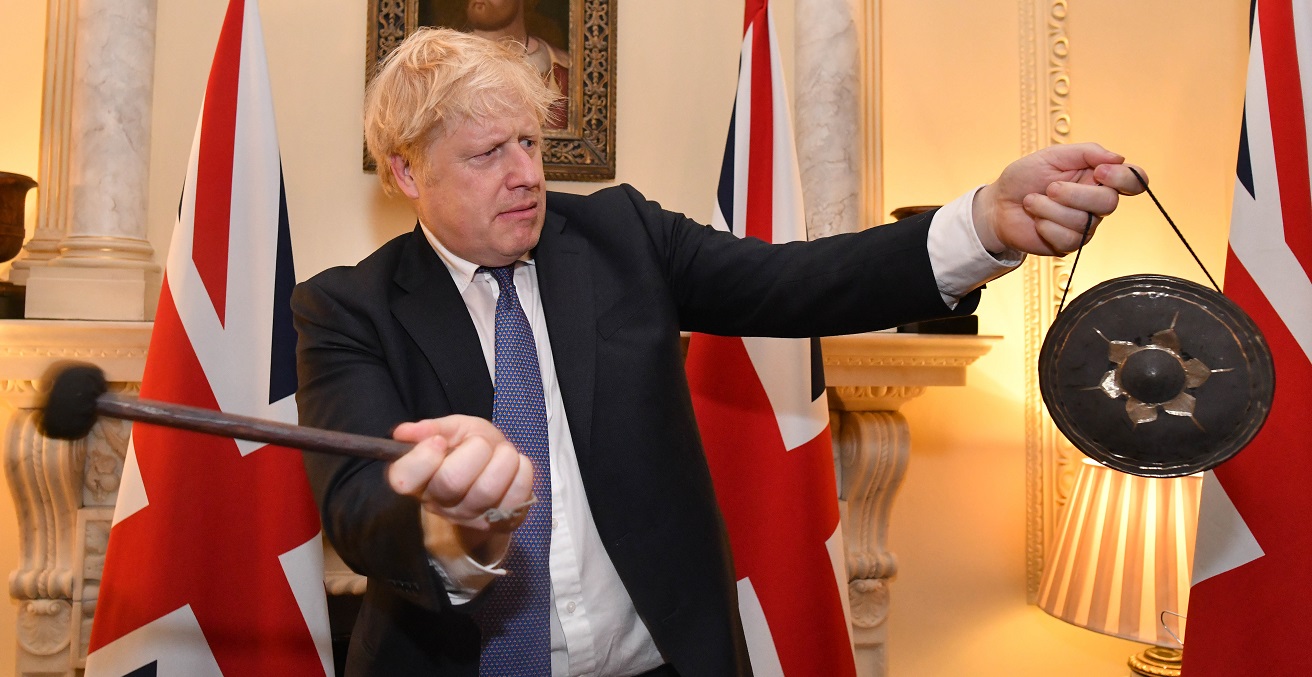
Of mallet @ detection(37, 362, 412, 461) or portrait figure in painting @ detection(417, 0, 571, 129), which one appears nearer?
mallet @ detection(37, 362, 412, 461)

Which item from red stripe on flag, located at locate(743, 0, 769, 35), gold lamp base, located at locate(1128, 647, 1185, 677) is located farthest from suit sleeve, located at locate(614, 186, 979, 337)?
gold lamp base, located at locate(1128, 647, 1185, 677)

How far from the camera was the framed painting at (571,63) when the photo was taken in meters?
2.72

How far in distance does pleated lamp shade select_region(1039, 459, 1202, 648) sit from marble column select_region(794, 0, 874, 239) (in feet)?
3.23

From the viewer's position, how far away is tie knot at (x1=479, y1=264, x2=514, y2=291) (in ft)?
4.74

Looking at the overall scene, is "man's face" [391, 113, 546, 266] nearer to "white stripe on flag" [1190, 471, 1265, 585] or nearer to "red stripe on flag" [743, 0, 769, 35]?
"red stripe on flag" [743, 0, 769, 35]

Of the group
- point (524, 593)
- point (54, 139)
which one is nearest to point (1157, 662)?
point (524, 593)

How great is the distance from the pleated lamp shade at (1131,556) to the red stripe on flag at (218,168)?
2.16 meters

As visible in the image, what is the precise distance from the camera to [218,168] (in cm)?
217

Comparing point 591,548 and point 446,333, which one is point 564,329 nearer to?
point 446,333

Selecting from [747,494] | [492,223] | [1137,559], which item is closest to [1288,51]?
[1137,559]

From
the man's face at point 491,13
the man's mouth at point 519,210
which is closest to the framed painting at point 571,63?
the man's face at point 491,13

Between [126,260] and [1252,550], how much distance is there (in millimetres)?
2716

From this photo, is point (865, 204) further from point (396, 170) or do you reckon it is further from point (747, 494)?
point (396, 170)

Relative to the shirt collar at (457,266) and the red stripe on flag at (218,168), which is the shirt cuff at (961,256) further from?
the red stripe on flag at (218,168)
